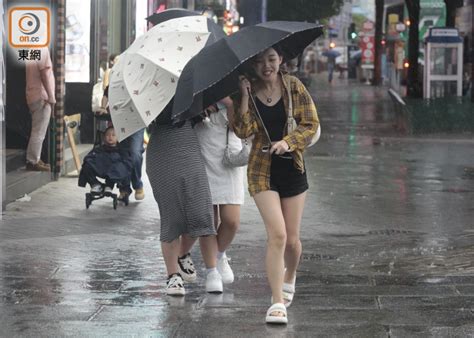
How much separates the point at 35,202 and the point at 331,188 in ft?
12.5

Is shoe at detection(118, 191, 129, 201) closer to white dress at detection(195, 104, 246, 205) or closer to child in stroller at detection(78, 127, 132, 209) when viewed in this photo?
child in stroller at detection(78, 127, 132, 209)

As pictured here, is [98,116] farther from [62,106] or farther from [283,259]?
[283,259]

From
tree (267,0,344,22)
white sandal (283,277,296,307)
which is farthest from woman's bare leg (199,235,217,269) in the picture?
tree (267,0,344,22)

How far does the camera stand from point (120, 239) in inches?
444

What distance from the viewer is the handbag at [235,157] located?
8.41 metres

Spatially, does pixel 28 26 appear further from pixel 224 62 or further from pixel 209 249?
pixel 224 62

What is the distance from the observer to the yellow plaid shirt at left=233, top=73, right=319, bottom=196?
7.68 meters

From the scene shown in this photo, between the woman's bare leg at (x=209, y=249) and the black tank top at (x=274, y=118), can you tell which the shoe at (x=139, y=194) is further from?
the black tank top at (x=274, y=118)

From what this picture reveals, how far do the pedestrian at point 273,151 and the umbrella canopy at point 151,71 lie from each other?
27.5 inches

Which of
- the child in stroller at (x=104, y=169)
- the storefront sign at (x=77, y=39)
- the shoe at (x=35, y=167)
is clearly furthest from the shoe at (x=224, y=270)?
the storefront sign at (x=77, y=39)

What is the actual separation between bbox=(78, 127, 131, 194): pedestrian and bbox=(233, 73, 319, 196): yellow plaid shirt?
18.0ft

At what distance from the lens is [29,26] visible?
1315 cm

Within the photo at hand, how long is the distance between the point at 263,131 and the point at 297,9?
169 ft

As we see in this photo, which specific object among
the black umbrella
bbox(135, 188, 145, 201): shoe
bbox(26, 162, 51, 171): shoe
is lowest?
bbox(135, 188, 145, 201): shoe
